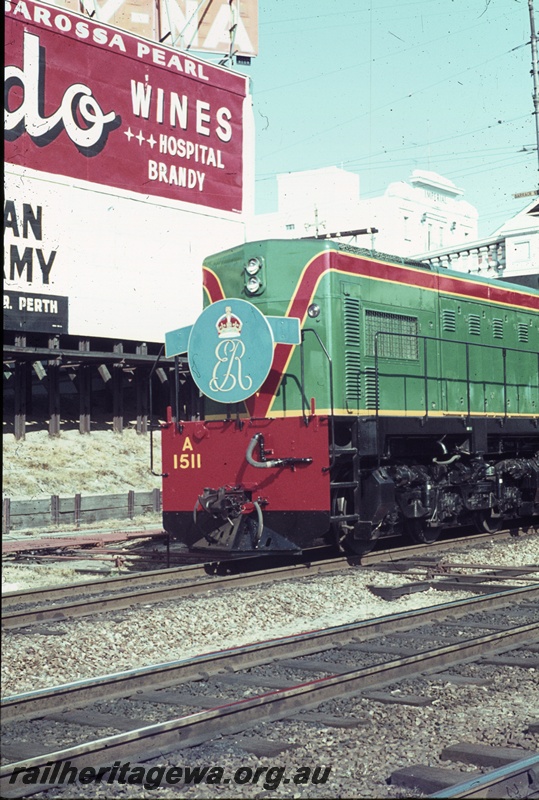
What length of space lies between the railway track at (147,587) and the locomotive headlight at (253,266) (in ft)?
10.9

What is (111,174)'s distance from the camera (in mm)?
27094

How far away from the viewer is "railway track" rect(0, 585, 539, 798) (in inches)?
176

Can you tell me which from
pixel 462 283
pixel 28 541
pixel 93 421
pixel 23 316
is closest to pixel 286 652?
pixel 462 283

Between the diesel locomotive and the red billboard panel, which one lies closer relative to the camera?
the diesel locomotive

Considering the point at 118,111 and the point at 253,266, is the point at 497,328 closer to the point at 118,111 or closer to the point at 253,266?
the point at 253,266

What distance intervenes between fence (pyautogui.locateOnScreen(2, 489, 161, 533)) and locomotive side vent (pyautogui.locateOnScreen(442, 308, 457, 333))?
9.26m

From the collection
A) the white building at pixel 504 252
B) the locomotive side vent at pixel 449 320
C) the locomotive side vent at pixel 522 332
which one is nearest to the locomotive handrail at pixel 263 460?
the locomotive side vent at pixel 449 320

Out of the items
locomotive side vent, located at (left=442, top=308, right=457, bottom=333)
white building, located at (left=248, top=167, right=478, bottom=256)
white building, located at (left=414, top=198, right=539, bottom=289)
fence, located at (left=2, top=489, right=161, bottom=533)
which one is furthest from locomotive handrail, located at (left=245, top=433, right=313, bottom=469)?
white building, located at (left=248, top=167, right=478, bottom=256)

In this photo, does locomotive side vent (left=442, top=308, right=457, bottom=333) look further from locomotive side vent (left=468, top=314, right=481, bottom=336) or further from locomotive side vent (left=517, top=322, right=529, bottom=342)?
locomotive side vent (left=517, top=322, right=529, bottom=342)

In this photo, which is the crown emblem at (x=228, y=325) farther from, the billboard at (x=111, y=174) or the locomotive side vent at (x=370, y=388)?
the billboard at (x=111, y=174)

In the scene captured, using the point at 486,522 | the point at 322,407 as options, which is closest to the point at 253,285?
the point at 322,407

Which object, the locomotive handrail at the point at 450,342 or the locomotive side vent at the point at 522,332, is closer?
the locomotive handrail at the point at 450,342

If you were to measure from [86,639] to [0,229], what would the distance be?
170 inches

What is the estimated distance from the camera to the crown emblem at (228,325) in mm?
10062
